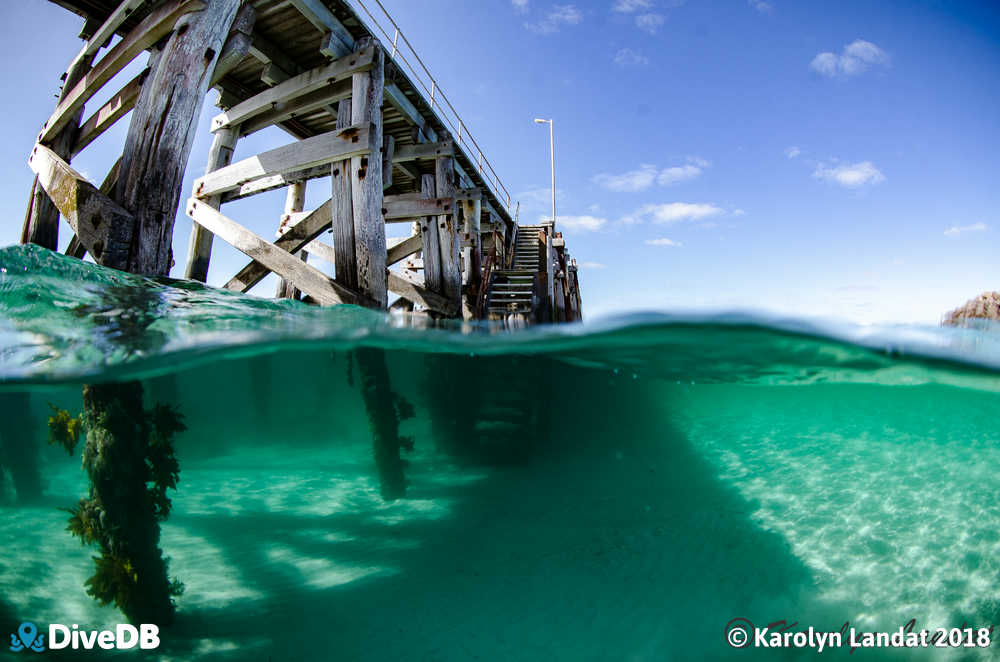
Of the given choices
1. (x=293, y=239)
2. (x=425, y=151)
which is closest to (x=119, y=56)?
(x=293, y=239)

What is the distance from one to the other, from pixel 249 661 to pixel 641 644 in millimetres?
4182

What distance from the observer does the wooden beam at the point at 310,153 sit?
5.44 m

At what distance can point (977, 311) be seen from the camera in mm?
5855

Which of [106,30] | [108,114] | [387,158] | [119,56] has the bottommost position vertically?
[108,114]

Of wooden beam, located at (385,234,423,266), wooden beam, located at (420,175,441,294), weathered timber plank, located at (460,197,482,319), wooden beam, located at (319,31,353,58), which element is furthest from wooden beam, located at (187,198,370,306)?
weathered timber plank, located at (460,197,482,319)

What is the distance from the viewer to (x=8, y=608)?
4.62 meters

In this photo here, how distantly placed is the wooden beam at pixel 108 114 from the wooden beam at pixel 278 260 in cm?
144

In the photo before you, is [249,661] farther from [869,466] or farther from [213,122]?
[869,466]

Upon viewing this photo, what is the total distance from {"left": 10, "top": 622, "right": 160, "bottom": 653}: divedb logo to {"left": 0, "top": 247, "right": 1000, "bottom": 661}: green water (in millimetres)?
123

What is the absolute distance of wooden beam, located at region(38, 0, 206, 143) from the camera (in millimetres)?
4352

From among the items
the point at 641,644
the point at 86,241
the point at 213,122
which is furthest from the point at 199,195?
the point at 641,644

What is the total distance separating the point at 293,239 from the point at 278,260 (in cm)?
167

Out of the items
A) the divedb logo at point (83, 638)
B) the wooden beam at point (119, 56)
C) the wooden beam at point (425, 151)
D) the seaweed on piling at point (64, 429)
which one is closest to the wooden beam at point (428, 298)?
the wooden beam at point (425, 151)

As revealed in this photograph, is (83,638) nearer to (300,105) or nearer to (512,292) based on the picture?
(300,105)
